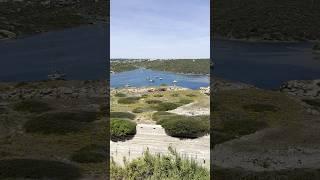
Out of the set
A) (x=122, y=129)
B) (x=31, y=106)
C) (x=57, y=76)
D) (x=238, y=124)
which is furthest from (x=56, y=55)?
(x=238, y=124)

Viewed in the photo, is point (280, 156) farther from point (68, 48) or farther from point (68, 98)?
point (68, 48)

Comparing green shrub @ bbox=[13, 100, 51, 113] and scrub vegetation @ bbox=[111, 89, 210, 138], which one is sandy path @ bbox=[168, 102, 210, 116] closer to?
scrub vegetation @ bbox=[111, 89, 210, 138]

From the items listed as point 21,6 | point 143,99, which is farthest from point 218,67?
point 21,6

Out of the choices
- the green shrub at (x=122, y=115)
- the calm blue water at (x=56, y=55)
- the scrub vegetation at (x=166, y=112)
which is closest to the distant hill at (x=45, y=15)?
the calm blue water at (x=56, y=55)

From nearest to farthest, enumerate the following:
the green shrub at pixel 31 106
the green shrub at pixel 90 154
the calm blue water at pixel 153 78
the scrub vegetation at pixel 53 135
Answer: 1. the scrub vegetation at pixel 53 135
2. the green shrub at pixel 90 154
3. the green shrub at pixel 31 106
4. the calm blue water at pixel 153 78

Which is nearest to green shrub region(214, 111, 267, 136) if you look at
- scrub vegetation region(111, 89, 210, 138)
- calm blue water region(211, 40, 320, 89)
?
scrub vegetation region(111, 89, 210, 138)

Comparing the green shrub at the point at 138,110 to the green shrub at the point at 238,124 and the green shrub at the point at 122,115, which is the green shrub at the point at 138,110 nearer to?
the green shrub at the point at 122,115
